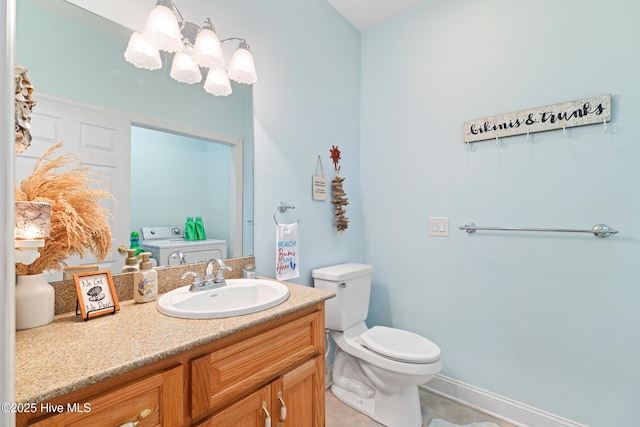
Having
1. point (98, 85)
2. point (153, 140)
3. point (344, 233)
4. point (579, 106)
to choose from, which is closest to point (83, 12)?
point (98, 85)

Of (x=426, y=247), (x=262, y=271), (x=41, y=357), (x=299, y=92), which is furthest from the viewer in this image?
(x=426, y=247)

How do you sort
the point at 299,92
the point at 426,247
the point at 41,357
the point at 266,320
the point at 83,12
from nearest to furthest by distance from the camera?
the point at 41,357, the point at 266,320, the point at 83,12, the point at 299,92, the point at 426,247

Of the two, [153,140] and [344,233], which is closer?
[153,140]

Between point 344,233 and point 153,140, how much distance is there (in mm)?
1326

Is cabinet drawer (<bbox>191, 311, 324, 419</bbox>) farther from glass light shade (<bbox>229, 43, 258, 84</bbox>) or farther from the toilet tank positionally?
glass light shade (<bbox>229, 43, 258, 84</bbox>)

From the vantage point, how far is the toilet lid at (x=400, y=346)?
145 cm

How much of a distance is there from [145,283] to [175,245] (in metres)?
0.26

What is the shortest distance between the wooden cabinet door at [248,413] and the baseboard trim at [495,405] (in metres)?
1.34

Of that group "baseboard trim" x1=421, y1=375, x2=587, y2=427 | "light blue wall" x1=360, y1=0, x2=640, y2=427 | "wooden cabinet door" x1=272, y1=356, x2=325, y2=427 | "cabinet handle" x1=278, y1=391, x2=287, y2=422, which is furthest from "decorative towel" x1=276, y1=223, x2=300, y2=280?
"baseboard trim" x1=421, y1=375, x2=587, y2=427

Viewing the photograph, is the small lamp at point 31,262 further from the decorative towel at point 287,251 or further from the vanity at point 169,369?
the decorative towel at point 287,251

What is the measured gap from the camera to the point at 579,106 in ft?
4.75

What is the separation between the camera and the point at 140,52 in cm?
113

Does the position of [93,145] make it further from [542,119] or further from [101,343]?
[542,119]

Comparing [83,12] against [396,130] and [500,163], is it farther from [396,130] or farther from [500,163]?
[500,163]
